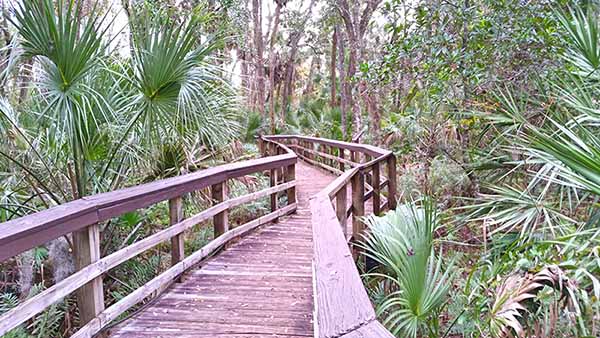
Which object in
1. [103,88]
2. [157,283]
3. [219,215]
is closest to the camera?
[157,283]

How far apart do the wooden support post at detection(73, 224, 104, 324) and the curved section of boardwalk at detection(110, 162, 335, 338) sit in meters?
0.27

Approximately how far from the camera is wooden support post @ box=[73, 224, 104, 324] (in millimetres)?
2541

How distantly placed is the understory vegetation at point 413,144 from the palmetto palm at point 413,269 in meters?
0.01

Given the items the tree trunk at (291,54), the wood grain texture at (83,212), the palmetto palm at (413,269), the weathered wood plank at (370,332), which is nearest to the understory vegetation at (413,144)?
the palmetto palm at (413,269)

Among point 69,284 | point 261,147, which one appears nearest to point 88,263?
point 69,284

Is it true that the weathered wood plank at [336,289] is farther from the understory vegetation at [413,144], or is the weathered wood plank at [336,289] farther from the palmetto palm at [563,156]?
the palmetto palm at [563,156]

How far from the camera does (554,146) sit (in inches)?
Result: 84.3

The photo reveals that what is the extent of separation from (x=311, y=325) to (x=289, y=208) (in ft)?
10.9

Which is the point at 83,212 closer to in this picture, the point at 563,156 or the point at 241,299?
the point at 241,299

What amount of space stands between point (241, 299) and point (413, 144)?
17.0 feet

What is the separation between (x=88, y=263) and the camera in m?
2.54

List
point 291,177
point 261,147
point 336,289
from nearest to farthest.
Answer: point 336,289 < point 291,177 < point 261,147

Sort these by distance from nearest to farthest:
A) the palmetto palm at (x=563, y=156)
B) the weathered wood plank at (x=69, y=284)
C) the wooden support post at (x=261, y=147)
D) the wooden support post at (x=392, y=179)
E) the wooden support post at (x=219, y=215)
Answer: the weathered wood plank at (x=69, y=284), the palmetto palm at (x=563, y=156), the wooden support post at (x=219, y=215), the wooden support post at (x=392, y=179), the wooden support post at (x=261, y=147)

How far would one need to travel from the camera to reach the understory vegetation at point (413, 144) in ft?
7.74
